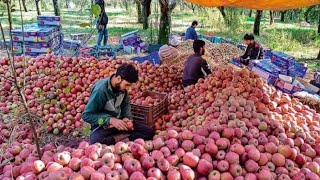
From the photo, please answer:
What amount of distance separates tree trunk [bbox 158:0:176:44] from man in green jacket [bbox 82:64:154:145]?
23.7ft

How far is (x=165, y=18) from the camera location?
10.6m

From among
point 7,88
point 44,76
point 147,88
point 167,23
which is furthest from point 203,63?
point 167,23

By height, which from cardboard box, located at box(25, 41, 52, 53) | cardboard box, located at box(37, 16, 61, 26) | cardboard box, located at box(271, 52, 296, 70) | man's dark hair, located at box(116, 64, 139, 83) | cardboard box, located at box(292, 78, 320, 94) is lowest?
cardboard box, located at box(292, 78, 320, 94)

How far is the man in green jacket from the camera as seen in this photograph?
3186 millimetres

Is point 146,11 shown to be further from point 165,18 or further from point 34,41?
point 34,41

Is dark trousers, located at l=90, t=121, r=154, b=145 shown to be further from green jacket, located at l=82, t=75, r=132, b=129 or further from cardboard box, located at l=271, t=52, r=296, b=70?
cardboard box, located at l=271, t=52, r=296, b=70

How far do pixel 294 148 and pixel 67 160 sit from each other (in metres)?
1.77

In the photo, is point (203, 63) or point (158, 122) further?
point (203, 63)

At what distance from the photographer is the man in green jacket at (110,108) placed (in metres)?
3.19

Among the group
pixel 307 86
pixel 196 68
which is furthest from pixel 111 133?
pixel 307 86

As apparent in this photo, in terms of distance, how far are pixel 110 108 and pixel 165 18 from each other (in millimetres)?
7610

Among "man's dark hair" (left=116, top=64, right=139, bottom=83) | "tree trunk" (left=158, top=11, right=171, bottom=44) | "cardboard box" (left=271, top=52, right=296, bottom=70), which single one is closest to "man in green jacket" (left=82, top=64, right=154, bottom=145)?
"man's dark hair" (left=116, top=64, right=139, bottom=83)

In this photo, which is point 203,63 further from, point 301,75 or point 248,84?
point 301,75

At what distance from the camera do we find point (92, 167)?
217cm
